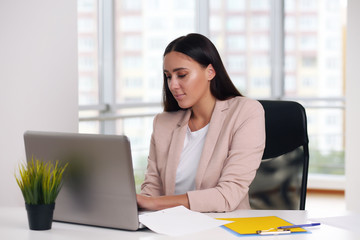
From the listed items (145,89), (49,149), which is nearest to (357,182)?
(145,89)

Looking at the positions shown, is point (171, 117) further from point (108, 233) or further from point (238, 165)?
point (108, 233)

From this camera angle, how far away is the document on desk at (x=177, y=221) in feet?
4.86

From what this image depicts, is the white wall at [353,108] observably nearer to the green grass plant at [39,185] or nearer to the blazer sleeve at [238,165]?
the blazer sleeve at [238,165]

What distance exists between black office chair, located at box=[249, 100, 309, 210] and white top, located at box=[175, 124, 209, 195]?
0.89ft

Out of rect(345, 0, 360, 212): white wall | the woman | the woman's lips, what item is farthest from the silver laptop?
rect(345, 0, 360, 212): white wall

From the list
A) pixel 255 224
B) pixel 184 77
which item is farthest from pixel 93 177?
pixel 184 77

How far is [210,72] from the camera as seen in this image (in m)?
2.19

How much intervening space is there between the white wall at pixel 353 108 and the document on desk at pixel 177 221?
285 centimetres

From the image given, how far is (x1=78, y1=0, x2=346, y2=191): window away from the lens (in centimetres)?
448

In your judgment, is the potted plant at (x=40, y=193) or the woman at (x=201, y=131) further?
the woman at (x=201, y=131)

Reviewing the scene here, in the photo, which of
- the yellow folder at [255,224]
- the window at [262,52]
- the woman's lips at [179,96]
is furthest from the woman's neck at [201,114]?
the window at [262,52]

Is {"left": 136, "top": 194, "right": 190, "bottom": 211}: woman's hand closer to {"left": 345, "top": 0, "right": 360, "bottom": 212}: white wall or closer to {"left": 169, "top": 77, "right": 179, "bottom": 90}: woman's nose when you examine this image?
{"left": 169, "top": 77, "right": 179, "bottom": 90}: woman's nose

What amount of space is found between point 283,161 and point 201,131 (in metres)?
0.36

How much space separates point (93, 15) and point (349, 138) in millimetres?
2185
